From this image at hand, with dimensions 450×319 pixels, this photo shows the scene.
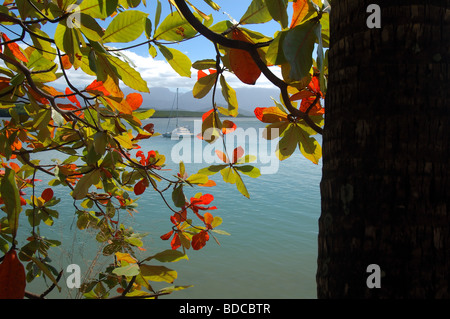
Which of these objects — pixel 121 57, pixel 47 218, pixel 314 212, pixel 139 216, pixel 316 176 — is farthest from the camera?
pixel 316 176

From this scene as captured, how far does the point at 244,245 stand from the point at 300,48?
7457mm

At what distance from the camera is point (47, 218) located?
173 centimetres

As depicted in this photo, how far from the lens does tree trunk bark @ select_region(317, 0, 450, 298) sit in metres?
0.44

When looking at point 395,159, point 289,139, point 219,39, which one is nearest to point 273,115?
point 289,139

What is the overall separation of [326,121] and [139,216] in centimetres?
830

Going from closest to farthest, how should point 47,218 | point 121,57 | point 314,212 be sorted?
point 121,57
point 47,218
point 314,212

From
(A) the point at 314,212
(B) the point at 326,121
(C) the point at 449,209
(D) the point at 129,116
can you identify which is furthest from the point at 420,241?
(A) the point at 314,212

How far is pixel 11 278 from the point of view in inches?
14.2

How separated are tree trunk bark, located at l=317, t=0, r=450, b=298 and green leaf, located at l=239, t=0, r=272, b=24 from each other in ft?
0.83

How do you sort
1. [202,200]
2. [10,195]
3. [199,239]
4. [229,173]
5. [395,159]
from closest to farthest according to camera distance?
[10,195]
[395,159]
[229,173]
[199,239]
[202,200]

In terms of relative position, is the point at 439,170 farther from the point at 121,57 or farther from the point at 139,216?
the point at 139,216

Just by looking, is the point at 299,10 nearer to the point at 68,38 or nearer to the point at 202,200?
the point at 68,38

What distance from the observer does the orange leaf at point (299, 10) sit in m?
0.66

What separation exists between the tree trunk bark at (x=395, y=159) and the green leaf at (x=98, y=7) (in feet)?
1.49
